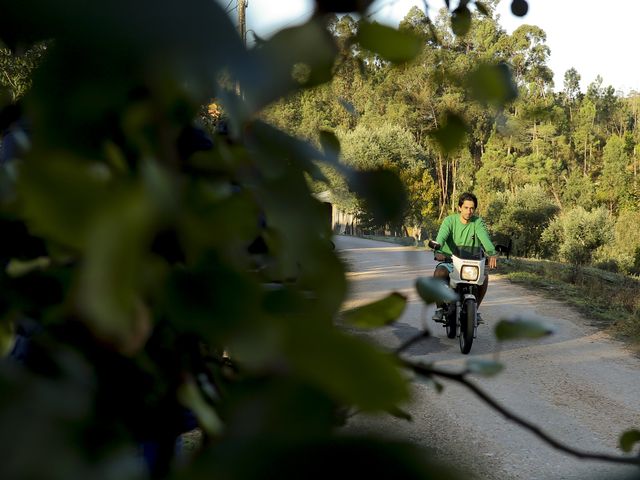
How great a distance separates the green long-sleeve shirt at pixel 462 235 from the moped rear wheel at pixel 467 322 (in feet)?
2.13

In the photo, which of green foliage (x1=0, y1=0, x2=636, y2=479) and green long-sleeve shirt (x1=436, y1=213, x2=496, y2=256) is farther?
green long-sleeve shirt (x1=436, y1=213, x2=496, y2=256)

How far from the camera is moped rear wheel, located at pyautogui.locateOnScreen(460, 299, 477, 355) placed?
235 inches

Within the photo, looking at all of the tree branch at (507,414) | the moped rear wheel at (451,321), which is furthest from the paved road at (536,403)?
the tree branch at (507,414)

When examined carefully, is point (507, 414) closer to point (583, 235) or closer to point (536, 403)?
point (536, 403)

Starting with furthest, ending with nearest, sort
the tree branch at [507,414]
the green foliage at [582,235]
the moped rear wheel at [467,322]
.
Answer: the green foliage at [582,235], the moped rear wheel at [467,322], the tree branch at [507,414]

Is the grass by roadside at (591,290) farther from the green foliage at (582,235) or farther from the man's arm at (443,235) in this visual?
the green foliage at (582,235)

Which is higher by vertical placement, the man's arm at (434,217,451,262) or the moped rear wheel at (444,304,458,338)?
the man's arm at (434,217,451,262)

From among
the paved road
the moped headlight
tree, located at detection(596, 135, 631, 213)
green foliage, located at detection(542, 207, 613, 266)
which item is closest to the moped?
the moped headlight

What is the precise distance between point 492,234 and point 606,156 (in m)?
23.7

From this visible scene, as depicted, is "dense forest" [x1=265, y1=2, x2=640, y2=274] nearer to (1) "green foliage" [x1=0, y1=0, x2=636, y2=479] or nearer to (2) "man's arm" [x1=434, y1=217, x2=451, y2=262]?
(1) "green foliage" [x1=0, y1=0, x2=636, y2=479]

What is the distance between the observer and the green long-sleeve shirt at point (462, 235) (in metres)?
6.42

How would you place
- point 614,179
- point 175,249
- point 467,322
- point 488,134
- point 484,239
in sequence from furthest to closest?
point 614,179, point 484,239, point 467,322, point 488,134, point 175,249

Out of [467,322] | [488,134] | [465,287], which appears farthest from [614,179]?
[488,134]

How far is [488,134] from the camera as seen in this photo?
0.73 meters
